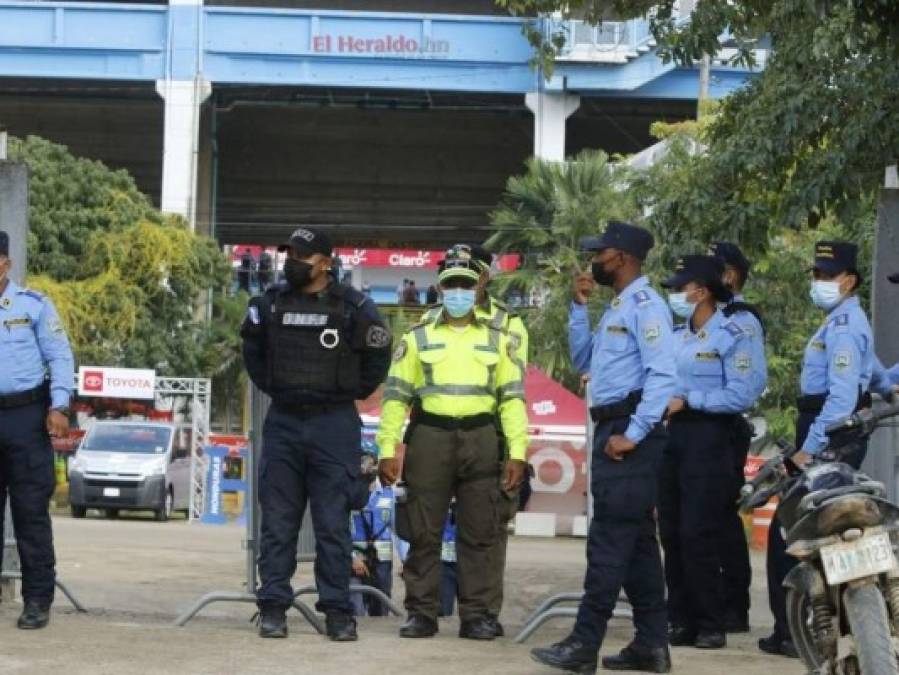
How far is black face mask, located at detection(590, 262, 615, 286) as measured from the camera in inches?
352

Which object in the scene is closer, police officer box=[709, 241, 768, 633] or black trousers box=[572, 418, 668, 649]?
black trousers box=[572, 418, 668, 649]

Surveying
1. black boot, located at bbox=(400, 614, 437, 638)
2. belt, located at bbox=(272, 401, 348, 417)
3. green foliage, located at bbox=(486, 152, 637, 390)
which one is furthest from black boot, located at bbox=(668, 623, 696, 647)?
green foliage, located at bbox=(486, 152, 637, 390)

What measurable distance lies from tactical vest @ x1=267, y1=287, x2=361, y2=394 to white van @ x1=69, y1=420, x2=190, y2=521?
2431 centimetres

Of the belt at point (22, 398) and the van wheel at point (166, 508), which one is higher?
the belt at point (22, 398)

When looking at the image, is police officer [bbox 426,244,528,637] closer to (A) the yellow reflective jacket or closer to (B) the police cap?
(A) the yellow reflective jacket

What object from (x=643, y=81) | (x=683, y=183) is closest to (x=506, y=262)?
(x=643, y=81)

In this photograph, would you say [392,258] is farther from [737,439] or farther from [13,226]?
[737,439]

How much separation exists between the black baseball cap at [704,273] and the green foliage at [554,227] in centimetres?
2341

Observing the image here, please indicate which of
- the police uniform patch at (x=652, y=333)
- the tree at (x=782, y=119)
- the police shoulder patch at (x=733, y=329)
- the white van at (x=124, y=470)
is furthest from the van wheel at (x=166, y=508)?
the police uniform patch at (x=652, y=333)

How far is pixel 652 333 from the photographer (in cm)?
872

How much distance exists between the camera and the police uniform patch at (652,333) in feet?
28.6

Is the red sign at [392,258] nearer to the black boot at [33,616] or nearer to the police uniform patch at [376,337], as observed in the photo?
the black boot at [33,616]

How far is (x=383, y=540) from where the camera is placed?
535 inches

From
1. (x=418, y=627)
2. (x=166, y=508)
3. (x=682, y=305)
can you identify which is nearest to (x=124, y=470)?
(x=166, y=508)
